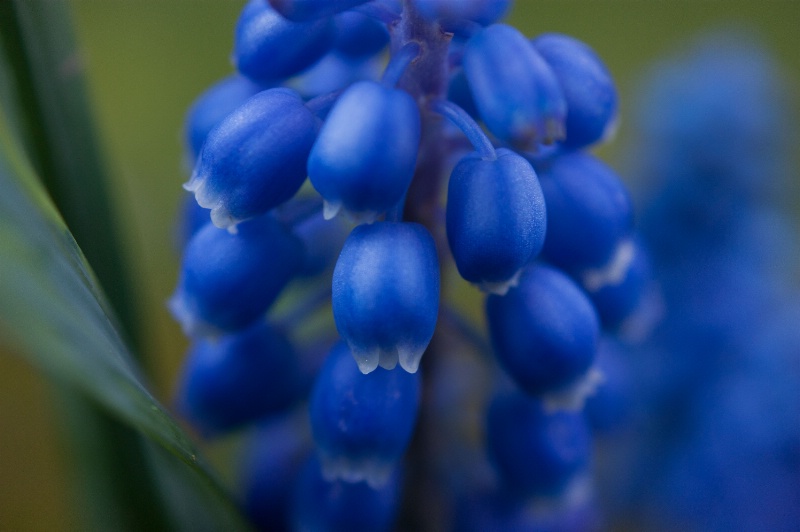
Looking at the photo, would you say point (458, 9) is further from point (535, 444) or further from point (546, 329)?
point (535, 444)

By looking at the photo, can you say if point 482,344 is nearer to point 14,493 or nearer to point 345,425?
point 345,425

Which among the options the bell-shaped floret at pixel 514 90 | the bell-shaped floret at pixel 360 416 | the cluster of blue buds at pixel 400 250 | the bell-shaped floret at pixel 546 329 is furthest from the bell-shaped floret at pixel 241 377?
the bell-shaped floret at pixel 514 90

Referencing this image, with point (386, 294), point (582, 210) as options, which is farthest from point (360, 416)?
point (582, 210)

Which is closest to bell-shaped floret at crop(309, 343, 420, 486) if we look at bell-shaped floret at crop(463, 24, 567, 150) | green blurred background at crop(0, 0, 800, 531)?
bell-shaped floret at crop(463, 24, 567, 150)

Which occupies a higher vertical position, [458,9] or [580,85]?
[458,9]

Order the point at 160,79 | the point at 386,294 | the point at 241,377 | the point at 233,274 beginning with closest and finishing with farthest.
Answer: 1. the point at 386,294
2. the point at 233,274
3. the point at 241,377
4. the point at 160,79

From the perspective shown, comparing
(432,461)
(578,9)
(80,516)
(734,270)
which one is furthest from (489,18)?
(578,9)

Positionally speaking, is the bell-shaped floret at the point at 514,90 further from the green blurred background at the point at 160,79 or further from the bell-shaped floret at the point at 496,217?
the green blurred background at the point at 160,79
